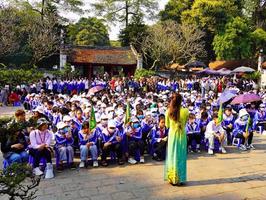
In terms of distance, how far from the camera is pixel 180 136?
7047mm

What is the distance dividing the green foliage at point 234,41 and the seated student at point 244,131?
79.9 ft

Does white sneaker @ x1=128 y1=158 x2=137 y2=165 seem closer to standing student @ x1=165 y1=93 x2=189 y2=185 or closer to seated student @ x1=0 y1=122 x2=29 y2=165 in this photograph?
standing student @ x1=165 y1=93 x2=189 y2=185

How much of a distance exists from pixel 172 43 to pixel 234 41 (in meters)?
6.56

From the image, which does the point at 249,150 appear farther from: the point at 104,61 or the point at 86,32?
the point at 86,32

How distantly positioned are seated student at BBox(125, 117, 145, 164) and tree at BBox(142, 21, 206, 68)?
23.7 m

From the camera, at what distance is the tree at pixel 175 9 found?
3803cm

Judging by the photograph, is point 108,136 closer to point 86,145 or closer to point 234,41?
point 86,145

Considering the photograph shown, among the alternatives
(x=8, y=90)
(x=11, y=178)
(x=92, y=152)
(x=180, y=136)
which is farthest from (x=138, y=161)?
(x=8, y=90)

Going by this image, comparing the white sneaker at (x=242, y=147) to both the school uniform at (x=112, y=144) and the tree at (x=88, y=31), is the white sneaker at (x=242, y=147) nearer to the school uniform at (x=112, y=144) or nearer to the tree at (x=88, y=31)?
the school uniform at (x=112, y=144)

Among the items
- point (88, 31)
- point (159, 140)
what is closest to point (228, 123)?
point (159, 140)

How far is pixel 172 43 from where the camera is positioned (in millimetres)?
32500

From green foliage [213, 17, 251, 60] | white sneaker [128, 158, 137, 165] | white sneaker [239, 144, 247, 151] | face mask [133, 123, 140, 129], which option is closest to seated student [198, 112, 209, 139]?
white sneaker [239, 144, 247, 151]

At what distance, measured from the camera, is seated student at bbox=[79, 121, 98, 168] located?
8516 mm

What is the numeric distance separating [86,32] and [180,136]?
4216cm
